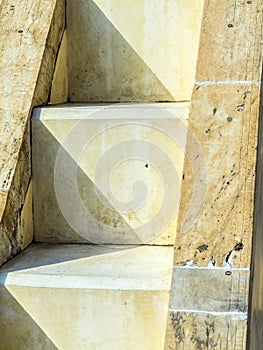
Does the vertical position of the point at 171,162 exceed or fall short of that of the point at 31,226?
it exceeds it

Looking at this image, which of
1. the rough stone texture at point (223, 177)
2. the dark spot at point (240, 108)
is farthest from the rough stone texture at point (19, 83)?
the dark spot at point (240, 108)

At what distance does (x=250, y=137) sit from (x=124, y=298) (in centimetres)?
47

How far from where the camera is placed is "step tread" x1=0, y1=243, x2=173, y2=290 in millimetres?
1485

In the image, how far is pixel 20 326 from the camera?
5.07ft

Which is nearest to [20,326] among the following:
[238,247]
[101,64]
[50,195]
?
[50,195]

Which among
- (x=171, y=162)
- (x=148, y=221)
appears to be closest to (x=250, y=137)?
(x=171, y=162)

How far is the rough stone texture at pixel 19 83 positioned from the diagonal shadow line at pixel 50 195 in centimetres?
3

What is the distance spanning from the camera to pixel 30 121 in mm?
1806

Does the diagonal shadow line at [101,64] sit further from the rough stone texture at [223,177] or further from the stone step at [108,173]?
the rough stone texture at [223,177]

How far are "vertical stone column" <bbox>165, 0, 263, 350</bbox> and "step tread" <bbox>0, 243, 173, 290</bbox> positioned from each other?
0.43ft

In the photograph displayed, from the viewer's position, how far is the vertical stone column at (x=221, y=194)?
1.30 meters

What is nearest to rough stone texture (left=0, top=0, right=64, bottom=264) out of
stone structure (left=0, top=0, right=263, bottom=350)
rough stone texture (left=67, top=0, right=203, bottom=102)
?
stone structure (left=0, top=0, right=263, bottom=350)

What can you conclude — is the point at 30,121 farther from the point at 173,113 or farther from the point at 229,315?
the point at 229,315

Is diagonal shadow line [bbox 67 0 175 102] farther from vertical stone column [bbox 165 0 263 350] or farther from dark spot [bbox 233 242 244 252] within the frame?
dark spot [bbox 233 242 244 252]
